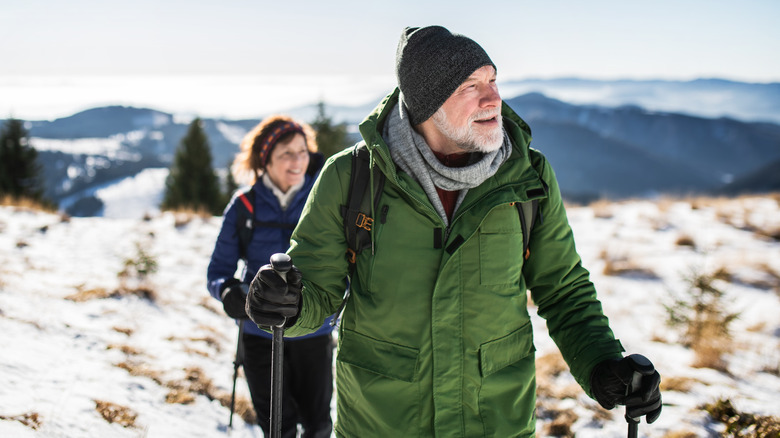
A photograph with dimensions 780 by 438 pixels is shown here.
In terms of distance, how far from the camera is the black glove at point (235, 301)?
2.53 m

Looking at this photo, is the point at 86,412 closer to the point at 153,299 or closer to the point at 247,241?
the point at 247,241

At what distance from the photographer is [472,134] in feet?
5.89

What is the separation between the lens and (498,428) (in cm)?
164

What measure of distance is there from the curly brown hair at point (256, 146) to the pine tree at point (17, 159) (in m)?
29.7

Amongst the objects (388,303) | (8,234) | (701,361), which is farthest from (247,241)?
(8,234)

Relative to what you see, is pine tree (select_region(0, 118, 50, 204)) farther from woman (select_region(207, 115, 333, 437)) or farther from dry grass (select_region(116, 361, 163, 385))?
woman (select_region(207, 115, 333, 437))

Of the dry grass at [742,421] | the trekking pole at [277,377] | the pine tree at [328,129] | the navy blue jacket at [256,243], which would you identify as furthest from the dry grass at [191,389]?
the pine tree at [328,129]

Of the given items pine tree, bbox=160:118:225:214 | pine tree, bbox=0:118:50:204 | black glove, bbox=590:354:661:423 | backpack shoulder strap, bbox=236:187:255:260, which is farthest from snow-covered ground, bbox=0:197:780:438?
pine tree, bbox=0:118:50:204

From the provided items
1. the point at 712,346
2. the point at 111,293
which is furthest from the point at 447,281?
the point at 111,293

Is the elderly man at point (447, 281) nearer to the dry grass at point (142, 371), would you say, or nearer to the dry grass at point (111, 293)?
the dry grass at point (142, 371)

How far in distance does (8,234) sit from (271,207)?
8575 millimetres

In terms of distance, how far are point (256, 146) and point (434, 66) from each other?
2.13 m

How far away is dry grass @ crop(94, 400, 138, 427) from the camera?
2908mm

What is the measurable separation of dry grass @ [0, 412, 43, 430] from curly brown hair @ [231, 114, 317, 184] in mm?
1939
